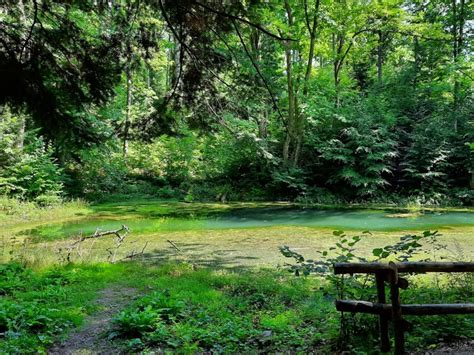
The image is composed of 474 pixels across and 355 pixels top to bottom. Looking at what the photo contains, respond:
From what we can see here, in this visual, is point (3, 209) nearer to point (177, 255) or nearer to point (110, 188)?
point (110, 188)

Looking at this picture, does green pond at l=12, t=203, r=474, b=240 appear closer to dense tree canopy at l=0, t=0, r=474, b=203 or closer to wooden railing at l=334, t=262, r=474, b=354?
dense tree canopy at l=0, t=0, r=474, b=203

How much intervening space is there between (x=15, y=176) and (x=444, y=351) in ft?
58.2

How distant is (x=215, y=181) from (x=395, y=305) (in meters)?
21.5

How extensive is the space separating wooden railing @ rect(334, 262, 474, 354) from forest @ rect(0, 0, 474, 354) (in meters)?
0.33

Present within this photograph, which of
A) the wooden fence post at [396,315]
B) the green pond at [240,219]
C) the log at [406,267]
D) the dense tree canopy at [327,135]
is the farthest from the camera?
the dense tree canopy at [327,135]

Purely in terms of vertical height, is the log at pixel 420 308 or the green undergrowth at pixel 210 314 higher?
the log at pixel 420 308

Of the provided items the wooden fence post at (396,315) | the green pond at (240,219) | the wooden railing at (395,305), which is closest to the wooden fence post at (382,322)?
the wooden railing at (395,305)

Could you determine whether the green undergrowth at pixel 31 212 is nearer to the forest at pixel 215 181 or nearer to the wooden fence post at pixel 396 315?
the forest at pixel 215 181

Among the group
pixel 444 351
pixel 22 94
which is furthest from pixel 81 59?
pixel 444 351

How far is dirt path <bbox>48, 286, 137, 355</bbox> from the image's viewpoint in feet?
13.6

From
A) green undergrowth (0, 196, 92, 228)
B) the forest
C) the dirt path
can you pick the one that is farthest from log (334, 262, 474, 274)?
green undergrowth (0, 196, 92, 228)

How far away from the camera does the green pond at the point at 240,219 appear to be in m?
13.1

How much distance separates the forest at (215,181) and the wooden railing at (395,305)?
0.33m

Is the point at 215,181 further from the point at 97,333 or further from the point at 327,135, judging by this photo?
the point at 97,333
